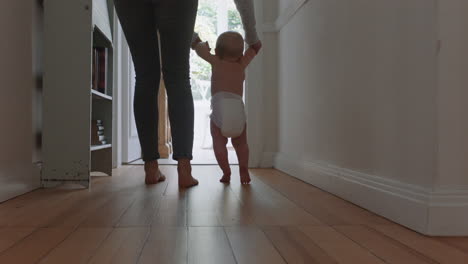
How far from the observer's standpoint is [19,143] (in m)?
1.65

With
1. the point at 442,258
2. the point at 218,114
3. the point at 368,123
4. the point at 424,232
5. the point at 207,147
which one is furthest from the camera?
the point at 207,147

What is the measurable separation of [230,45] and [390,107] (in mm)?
949

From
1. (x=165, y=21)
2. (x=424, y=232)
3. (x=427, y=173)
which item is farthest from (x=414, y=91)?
(x=165, y=21)

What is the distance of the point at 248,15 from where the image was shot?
187 cm

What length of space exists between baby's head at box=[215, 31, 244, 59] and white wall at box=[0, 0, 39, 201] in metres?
0.79

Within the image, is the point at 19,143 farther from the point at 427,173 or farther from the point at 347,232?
the point at 427,173

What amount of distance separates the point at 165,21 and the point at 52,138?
636mm

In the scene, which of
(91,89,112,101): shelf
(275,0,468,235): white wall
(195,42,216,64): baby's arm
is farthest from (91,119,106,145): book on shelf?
(275,0,468,235): white wall

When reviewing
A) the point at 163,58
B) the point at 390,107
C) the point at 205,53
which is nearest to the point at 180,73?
the point at 163,58

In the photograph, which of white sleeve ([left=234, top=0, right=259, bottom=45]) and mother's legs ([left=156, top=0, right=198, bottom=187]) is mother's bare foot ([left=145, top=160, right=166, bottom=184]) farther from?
white sleeve ([left=234, top=0, right=259, bottom=45])

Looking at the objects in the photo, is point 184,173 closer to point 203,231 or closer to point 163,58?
point 163,58

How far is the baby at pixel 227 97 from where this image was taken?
1964 millimetres

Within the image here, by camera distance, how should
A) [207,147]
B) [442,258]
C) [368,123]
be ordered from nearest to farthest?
[442,258]
[368,123]
[207,147]

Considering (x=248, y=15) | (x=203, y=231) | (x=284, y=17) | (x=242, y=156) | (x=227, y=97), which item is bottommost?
(x=203, y=231)
